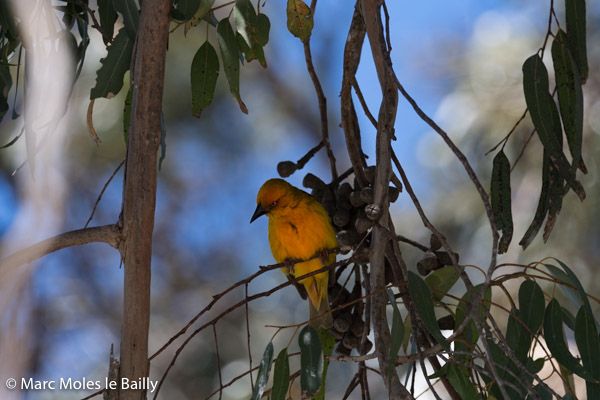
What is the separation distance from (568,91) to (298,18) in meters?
0.71

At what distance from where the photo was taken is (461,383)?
1601mm

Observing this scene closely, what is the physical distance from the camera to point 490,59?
4797 millimetres

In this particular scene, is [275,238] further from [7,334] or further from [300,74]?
[300,74]

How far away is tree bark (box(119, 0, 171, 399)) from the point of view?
1.48 metres

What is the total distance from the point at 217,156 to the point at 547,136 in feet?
13.4

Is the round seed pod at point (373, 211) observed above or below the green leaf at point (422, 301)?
above

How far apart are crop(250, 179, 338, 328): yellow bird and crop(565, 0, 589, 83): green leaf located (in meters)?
1.23

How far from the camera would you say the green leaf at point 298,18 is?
192 cm

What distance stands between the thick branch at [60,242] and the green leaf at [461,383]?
78 centimetres

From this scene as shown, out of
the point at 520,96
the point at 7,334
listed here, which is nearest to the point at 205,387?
the point at 7,334

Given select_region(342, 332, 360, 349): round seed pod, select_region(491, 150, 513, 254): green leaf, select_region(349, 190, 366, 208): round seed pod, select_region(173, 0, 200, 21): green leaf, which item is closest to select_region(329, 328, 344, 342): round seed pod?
select_region(342, 332, 360, 349): round seed pod

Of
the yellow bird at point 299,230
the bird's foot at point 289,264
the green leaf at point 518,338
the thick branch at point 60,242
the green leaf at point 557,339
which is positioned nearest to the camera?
the thick branch at point 60,242

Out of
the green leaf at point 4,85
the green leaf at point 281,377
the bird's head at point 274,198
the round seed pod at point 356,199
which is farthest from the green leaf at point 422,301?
the bird's head at point 274,198

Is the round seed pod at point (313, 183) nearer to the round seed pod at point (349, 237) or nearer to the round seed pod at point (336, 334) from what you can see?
the round seed pod at point (349, 237)
